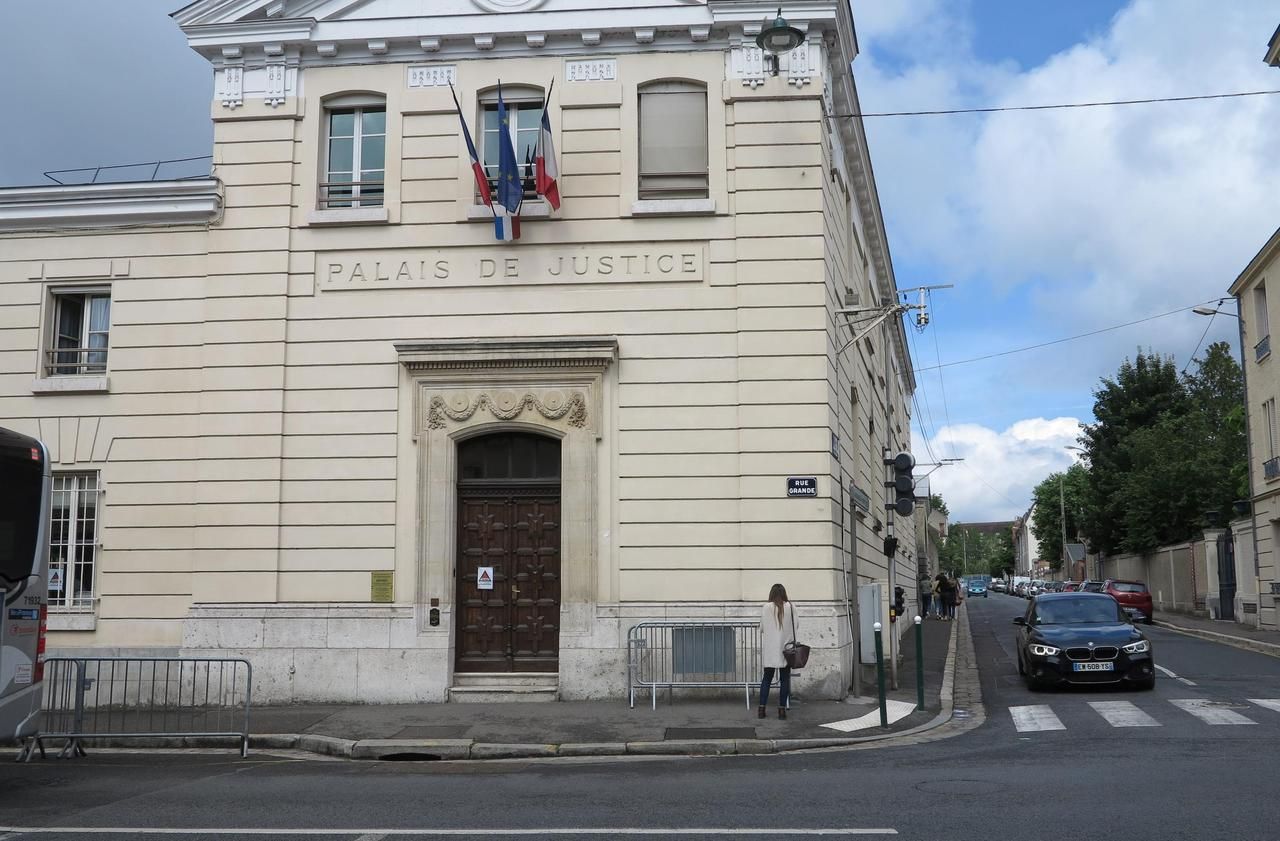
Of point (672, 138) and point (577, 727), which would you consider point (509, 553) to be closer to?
point (577, 727)

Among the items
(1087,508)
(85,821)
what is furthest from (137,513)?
(1087,508)

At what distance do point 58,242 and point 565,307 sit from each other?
7846mm

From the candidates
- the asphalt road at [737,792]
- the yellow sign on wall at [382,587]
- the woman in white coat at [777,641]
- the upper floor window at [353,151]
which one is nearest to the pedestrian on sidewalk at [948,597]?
the asphalt road at [737,792]

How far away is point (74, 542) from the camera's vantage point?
16.9 metres

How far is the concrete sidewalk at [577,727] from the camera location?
486 inches

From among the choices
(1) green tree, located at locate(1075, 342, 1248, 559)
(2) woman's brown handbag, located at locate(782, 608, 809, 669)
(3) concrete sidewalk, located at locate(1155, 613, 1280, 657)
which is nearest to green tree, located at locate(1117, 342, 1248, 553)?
(1) green tree, located at locate(1075, 342, 1248, 559)

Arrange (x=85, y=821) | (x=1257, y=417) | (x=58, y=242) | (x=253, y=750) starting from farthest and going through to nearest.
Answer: (x=1257, y=417)
(x=58, y=242)
(x=253, y=750)
(x=85, y=821)

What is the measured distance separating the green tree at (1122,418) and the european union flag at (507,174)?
146 feet

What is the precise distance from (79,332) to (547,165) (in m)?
7.77

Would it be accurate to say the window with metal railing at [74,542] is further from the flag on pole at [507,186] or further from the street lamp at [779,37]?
the street lamp at [779,37]

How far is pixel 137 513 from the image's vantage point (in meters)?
16.8

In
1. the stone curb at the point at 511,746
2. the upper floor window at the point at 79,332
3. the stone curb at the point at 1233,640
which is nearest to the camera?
the stone curb at the point at 511,746

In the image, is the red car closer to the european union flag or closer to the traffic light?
the traffic light

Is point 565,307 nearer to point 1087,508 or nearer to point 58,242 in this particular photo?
point 58,242
